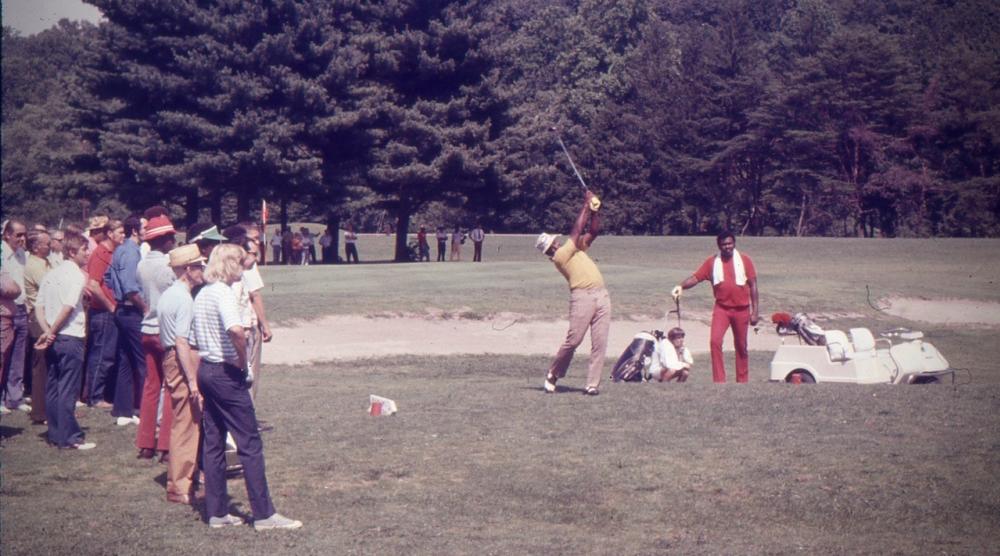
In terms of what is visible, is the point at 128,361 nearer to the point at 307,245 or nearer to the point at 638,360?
the point at 638,360

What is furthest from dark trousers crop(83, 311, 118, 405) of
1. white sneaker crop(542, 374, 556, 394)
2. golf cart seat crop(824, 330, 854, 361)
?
golf cart seat crop(824, 330, 854, 361)

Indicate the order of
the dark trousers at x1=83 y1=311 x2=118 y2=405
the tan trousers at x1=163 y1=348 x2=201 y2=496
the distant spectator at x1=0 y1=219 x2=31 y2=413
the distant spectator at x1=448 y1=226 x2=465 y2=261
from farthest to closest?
the distant spectator at x1=448 y1=226 x2=465 y2=261 → the dark trousers at x1=83 y1=311 x2=118 y2=405 → the distant spectator at x1=0 y1=219 x2=31 y2=413 → the tan trousers at x1=163 y1=348 x2=201 y2=496

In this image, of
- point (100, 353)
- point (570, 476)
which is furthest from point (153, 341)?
point (570, 476)

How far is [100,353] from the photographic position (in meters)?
14.2

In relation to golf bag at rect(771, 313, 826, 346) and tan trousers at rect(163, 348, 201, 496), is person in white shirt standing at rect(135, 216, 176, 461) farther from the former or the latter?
golf bag at rect(771, 313, 826, 346)

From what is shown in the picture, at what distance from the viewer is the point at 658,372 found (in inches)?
643

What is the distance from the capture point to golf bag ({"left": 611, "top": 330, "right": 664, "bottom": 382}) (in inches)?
649

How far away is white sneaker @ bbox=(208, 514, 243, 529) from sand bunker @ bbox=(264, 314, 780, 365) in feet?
38.4

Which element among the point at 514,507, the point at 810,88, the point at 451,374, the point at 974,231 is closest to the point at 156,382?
the point at 514,507

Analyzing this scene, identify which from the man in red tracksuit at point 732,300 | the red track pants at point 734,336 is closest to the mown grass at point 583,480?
A: the red track pants at point 734,336

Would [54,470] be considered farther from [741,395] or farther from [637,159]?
[637,159]

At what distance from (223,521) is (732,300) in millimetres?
8787

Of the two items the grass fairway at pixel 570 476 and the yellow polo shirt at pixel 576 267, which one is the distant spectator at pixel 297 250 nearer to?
the grass fairway at pixel 570 476

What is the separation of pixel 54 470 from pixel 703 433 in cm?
600
